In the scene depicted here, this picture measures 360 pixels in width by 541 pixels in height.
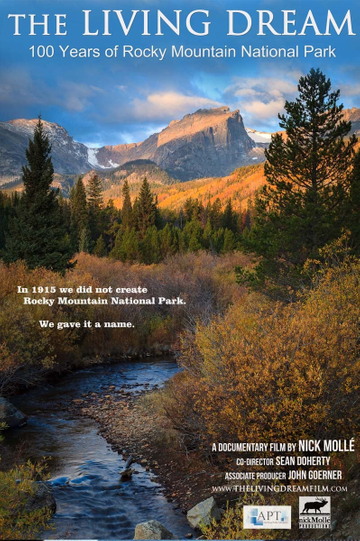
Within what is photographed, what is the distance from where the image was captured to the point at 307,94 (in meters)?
22.0

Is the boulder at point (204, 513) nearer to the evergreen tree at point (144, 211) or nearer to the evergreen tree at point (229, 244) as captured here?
the evergreen tree at point (229, 244)

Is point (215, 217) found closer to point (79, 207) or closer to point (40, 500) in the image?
point (79, 207)

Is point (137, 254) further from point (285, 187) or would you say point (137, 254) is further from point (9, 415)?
point (9, 415)

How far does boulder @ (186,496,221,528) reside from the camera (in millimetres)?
9656

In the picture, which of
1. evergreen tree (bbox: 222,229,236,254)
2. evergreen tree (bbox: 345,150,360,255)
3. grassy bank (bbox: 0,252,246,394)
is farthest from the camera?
evergreen tree (bbox: 222,229,236,254)

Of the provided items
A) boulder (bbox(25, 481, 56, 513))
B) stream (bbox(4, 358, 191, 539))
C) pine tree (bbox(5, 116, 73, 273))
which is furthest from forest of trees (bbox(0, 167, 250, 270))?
boulder (bbox(25, 481, 56, 513))

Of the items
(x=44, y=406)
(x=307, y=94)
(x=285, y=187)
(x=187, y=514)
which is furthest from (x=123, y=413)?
(x=307, y=94)

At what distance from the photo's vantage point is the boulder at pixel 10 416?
16172 millimetres

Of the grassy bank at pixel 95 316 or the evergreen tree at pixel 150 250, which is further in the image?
the evergreen tree at pixel 150 250

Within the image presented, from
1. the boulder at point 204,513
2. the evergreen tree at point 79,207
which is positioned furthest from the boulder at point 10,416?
the evergreen tree at point 79,207

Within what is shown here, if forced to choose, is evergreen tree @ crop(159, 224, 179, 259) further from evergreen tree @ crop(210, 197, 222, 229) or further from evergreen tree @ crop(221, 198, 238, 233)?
evergreen tree @ crop(221, 198, 238, 233)

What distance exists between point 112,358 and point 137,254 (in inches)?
1223

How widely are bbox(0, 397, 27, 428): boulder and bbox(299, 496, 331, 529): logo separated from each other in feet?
39.1

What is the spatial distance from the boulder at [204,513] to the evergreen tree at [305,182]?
1279 centimetres
